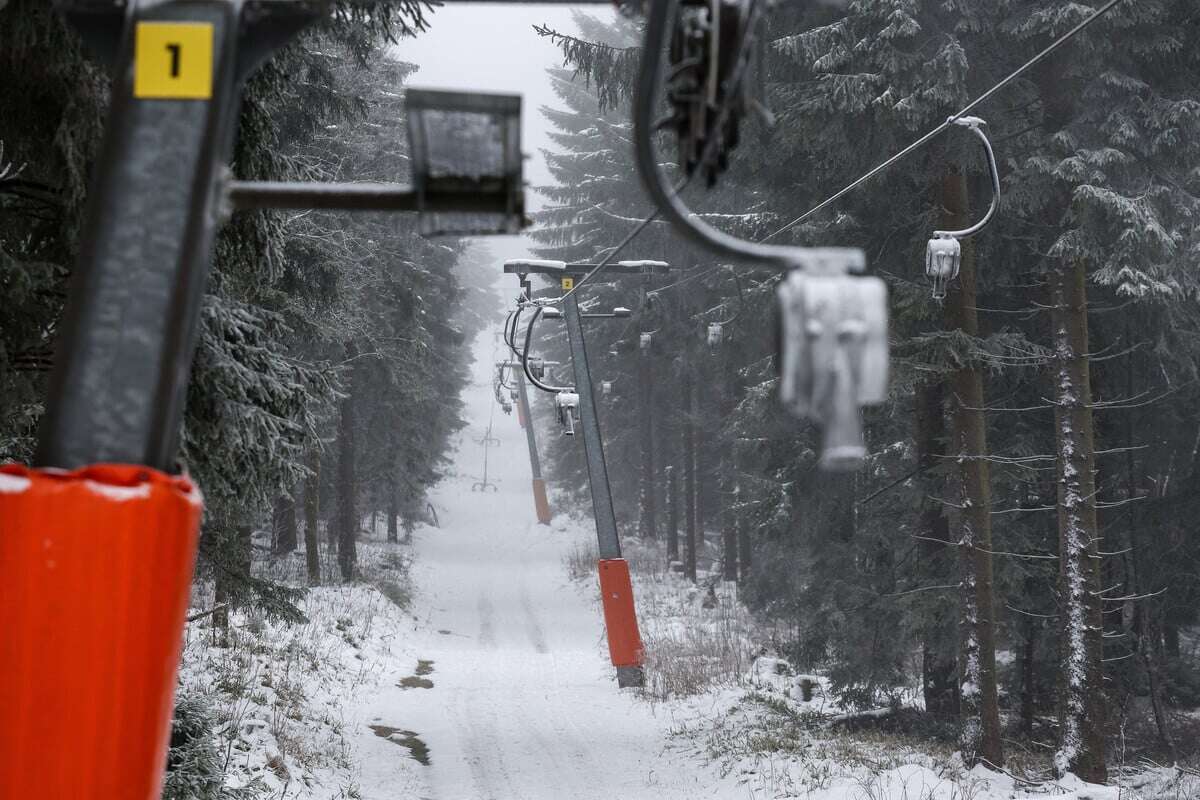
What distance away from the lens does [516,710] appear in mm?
14594

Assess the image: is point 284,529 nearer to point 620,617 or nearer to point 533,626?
point 533,626

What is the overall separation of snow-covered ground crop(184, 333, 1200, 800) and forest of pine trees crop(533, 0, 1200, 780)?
136 centimetres

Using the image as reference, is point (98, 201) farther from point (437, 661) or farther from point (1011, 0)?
point (437, 661)

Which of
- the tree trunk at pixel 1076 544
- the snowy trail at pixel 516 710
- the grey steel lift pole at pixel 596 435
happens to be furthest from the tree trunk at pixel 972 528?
the grey steel lift pole at pixel 596 435

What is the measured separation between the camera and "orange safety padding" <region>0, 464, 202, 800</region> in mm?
2363

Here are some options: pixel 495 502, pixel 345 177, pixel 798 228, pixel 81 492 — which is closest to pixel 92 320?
pixel 81 492

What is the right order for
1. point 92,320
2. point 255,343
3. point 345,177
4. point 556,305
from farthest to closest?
point 556,305 < point 345,177 < point 255,343 < point 92,320

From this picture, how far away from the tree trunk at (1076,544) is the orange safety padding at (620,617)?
6.81m

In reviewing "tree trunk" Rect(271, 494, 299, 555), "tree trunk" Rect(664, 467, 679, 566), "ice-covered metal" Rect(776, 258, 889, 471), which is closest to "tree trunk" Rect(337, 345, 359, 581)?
"tree trunk" Rect(271, 494, 299, 555)

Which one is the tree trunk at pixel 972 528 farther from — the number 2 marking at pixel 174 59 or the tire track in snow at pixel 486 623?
the tire track in snow at pixel 486 623

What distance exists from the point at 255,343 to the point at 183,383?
377 centimetres

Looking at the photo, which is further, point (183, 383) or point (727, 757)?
point (727, 757)

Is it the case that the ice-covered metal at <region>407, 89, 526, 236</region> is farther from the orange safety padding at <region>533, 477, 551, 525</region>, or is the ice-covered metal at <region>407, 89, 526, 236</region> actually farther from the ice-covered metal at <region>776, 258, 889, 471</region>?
the orange safety padding at <region>533, 477, 551, 525</region>

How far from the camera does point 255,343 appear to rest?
20.9 ft
